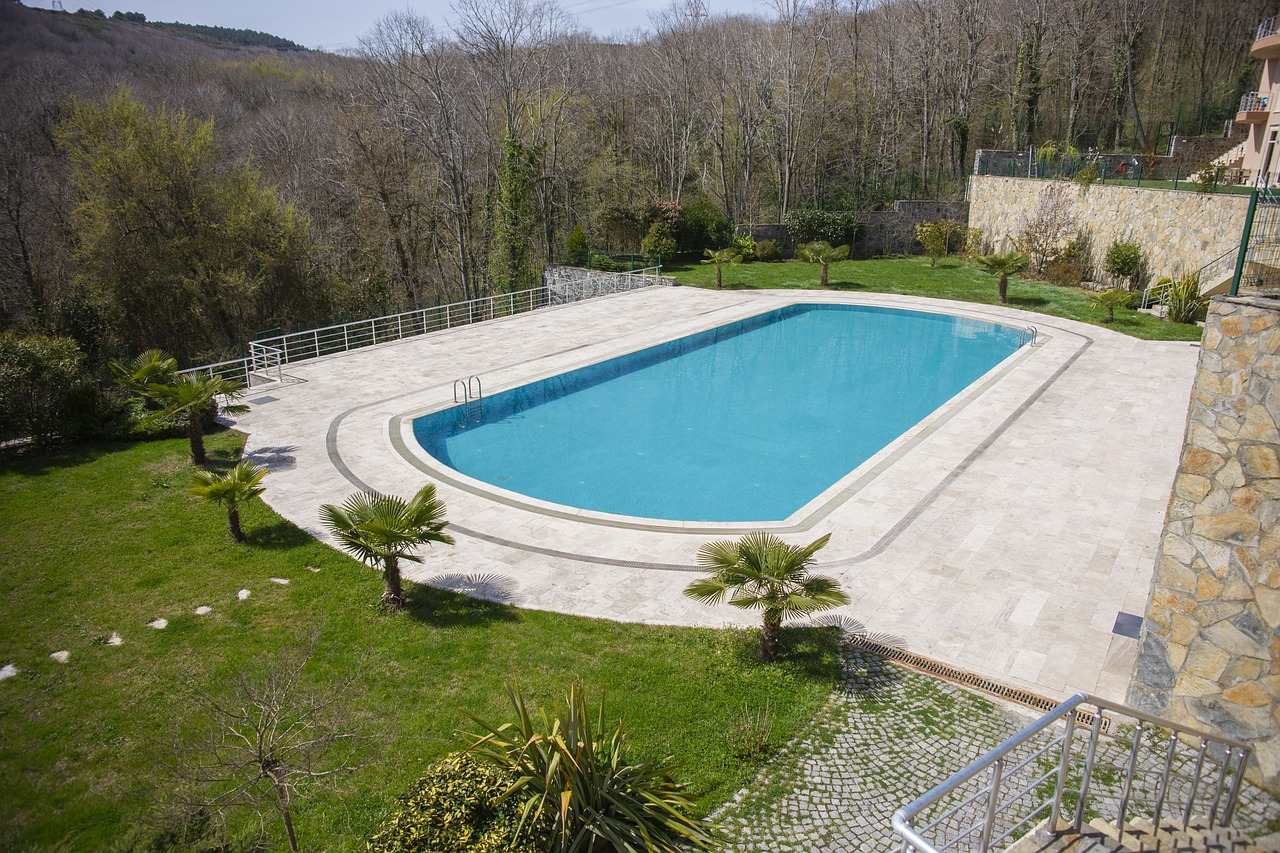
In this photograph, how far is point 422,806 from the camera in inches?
217

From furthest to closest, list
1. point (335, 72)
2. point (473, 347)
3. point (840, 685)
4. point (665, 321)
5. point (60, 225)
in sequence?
1. point (335, 72)
2. point (60, 225)
3. point (665, 321)
4. point (473, 347)
5. point (840, 685)

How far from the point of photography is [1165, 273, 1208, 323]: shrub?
2133 cm

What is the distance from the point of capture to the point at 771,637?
25.7 feet

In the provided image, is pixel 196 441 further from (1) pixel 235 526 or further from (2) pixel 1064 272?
(2) pixel 1064 272

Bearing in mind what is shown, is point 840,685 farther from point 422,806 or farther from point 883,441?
point 883,441

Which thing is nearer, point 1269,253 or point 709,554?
point 1269,253

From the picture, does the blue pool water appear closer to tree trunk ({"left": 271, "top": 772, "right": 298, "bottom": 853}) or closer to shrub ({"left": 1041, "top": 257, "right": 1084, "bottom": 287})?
shrub ({"left": 1041, "top": 257, "right": 1084, "bottom": 287})

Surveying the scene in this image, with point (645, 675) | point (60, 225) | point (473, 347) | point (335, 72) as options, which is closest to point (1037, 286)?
point (473, 347)

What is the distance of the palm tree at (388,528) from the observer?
27.7 ft

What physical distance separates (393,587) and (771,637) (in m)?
4.38

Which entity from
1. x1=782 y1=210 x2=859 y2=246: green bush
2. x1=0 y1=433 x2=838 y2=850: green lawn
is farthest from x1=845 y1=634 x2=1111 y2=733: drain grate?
x1=782 y1=210 x2=859 y2=246: green bush

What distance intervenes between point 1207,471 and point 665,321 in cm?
1891

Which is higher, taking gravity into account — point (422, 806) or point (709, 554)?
point (709, 554)

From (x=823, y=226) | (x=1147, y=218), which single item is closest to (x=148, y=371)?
(x=1147, y=218)
